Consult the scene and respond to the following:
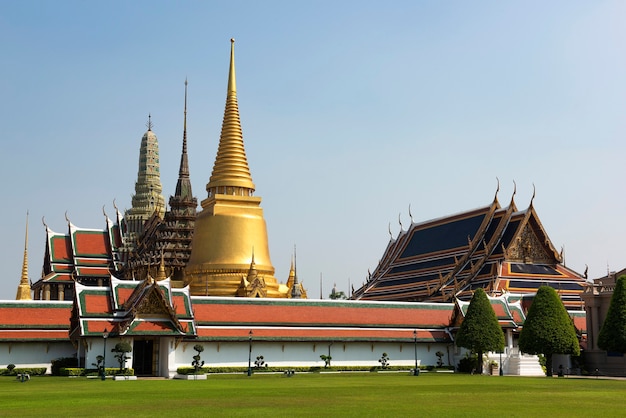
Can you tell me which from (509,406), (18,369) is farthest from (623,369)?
(18,369)

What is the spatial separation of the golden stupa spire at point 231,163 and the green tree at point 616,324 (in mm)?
30028

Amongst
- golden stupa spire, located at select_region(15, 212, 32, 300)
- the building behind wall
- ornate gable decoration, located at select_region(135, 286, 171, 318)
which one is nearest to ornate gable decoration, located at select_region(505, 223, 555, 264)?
the building behind wall

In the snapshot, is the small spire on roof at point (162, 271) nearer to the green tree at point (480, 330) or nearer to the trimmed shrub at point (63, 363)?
the trimmed shrub at point (63, 363)

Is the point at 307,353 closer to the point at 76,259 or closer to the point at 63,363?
the point at 63,363

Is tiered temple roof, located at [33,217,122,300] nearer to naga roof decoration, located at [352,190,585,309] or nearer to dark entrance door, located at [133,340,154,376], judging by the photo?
naga roof decoration, located at [352,190,585,309]

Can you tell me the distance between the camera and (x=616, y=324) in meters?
43.4

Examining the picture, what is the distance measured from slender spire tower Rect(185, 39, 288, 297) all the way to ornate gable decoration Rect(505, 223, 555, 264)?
1702cm

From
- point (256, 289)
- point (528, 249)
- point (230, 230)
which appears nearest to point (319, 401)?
Answer: point (256, 289)

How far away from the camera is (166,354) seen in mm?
43406

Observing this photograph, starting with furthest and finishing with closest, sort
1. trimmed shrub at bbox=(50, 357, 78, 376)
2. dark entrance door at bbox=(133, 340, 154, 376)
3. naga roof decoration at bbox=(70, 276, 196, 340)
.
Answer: dark entrance door at bbox=(133, 340, 154, 376), trimmed shrub at bbox=(50, 357, 78, 376), naga roof decoration at bbox=(70, 276, 196, 340)

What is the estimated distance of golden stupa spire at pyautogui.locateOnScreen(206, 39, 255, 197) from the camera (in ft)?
214

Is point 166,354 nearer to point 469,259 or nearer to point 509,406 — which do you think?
point 509,406

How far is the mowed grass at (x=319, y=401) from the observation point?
19.7 meters

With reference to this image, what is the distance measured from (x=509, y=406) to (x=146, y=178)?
85524 millimetres
